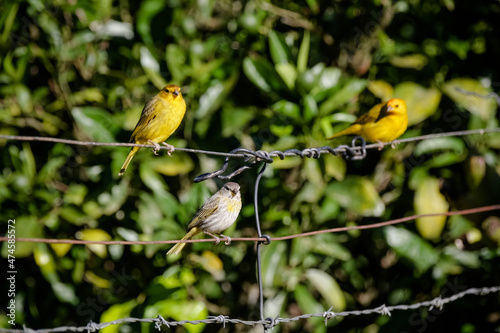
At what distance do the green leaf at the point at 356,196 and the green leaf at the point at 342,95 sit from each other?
1.51 feet

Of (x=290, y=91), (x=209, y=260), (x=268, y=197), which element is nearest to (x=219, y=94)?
(x=290, y=91)

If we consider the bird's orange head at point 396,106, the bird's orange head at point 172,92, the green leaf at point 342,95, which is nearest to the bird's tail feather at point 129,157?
the bird's orange head at point 172,92

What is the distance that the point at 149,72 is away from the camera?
11.0 feet

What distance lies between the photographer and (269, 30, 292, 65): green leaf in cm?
338

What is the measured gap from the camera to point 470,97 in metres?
3.49

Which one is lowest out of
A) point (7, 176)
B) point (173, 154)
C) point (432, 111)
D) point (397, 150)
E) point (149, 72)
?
point (397, 150)

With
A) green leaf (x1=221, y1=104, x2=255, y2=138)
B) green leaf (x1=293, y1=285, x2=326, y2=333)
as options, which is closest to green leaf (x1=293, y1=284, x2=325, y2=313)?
green leaf (x1=293, y1=285, x2=326, y2=333)

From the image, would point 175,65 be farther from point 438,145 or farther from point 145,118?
point 438,145

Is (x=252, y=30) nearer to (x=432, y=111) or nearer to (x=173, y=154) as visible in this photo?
(x=173, y=154)

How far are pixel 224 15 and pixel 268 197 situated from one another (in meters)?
1.43

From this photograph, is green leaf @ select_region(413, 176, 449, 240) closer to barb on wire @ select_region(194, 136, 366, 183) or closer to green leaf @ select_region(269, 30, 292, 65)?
barb on wire @ select_region(194, 136, 366, 183)

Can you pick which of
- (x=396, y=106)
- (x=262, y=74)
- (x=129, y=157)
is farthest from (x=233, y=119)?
(x=396, y=106)

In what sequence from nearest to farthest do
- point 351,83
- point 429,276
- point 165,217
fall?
point 351,83, point 165,217, point 429,276

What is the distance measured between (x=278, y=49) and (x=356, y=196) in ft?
3.28
